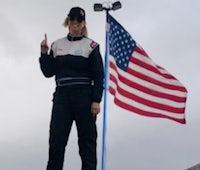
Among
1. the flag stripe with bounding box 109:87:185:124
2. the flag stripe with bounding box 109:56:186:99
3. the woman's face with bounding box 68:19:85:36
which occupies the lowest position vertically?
the flag stripe with bounding box 109:87:185:124

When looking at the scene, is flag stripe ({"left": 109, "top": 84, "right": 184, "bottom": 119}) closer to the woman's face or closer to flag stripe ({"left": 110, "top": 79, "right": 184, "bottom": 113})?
flag stripe ({"left": 110, "top": 79, "right": 184, "bottom": 113})

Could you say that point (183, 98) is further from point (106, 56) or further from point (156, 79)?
point (106, 56)

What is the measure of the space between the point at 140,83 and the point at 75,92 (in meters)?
4.63

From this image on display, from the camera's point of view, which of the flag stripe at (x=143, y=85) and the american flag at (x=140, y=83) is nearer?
the american flag at (x=140, y=83)

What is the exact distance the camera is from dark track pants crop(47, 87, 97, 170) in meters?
8.02

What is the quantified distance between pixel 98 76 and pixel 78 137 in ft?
2.80

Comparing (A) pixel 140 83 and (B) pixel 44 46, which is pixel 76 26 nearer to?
(B) pixel 44 46

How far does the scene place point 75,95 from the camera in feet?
26.5

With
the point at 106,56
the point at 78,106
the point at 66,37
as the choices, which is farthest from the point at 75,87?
the point at 106,56

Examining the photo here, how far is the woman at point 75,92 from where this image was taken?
8.05m

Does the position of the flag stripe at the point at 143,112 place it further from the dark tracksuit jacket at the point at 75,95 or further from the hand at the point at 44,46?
the hand at the point at 44,46

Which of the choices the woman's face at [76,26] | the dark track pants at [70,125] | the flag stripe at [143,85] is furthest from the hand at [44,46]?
the flag stripe at [143,85]

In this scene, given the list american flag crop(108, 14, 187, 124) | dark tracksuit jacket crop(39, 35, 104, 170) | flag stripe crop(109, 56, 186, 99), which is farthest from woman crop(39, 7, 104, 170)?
flag stripe crop(109, 56, 186, 99)

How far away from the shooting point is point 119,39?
12.9 meters
